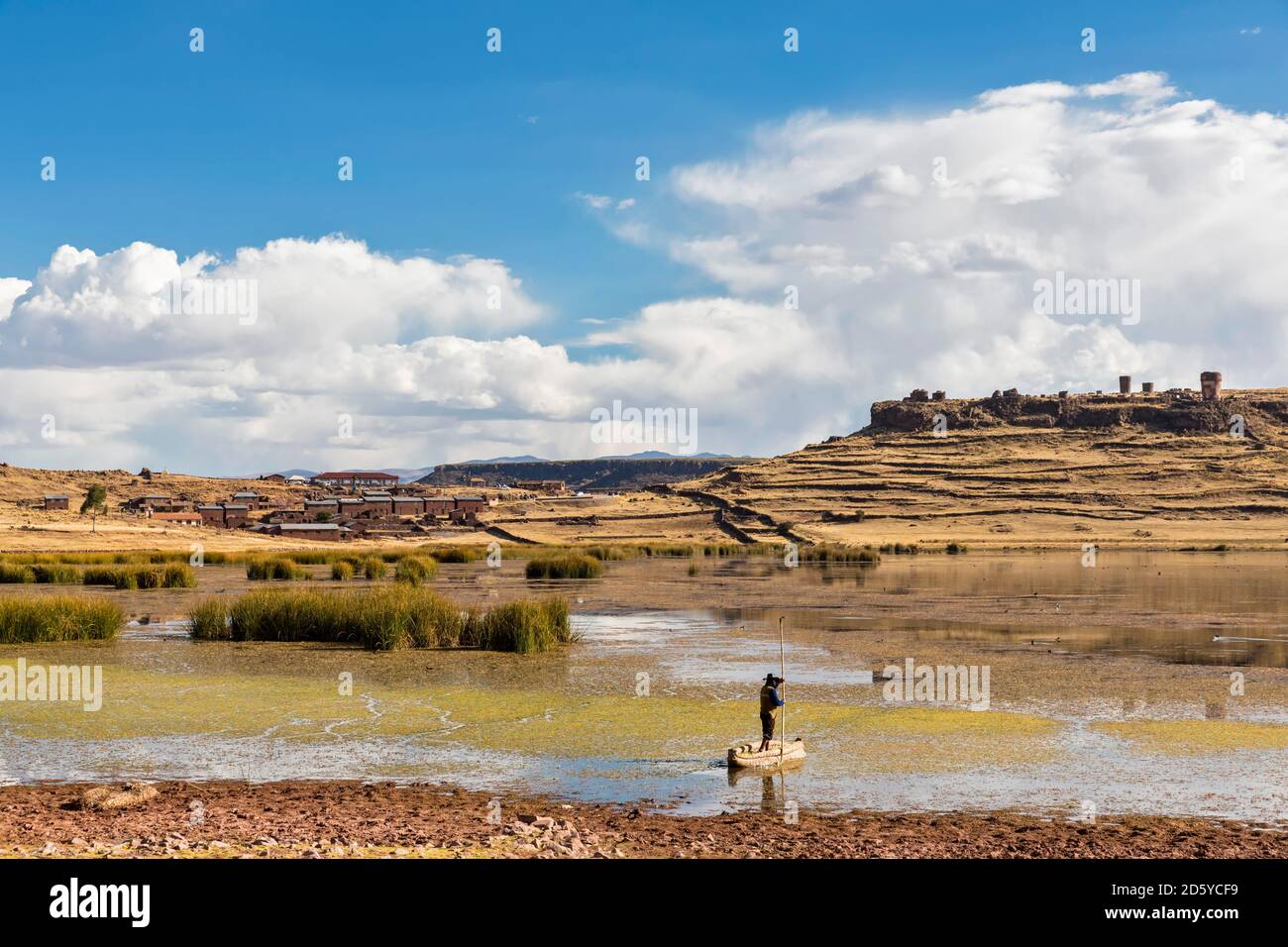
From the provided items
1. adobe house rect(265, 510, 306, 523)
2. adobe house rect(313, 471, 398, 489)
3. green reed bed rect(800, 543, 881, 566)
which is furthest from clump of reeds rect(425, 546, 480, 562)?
adobe house rect(313, 471, 398, 489)

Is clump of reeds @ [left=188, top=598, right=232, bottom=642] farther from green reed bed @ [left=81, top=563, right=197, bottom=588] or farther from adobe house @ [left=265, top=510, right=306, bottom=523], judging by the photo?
adobe house @ [left=265, top=510, right=306, bottom=523]

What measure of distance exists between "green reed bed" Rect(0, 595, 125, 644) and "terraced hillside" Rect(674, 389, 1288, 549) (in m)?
69.5

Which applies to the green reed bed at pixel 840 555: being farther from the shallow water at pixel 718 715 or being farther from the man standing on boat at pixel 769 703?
the man standing on boat at pixel 769 703

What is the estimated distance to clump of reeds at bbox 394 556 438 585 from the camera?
45.4m

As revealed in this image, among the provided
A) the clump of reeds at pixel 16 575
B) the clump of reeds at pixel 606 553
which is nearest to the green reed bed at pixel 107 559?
the clump of reeds at pixel 16 575

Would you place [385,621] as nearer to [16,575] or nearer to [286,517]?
[16,575]

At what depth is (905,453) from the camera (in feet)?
493
